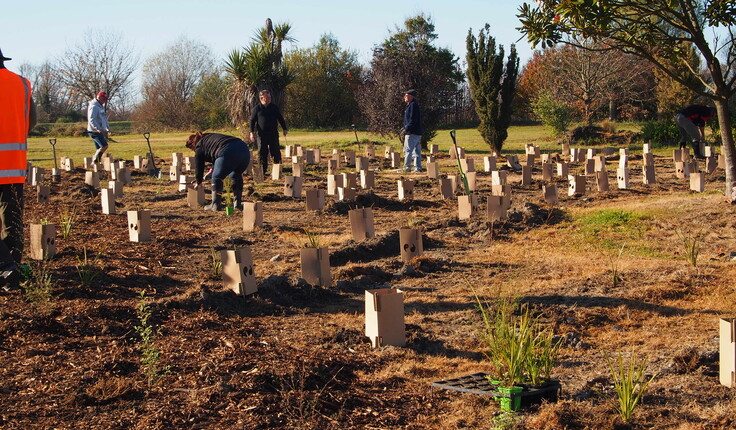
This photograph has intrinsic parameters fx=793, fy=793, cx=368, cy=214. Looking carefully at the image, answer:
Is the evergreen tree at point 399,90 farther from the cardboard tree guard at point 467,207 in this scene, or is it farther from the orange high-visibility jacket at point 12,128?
the orange high-visibility jacket at point 12,128

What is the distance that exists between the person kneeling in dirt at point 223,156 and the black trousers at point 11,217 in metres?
3.91

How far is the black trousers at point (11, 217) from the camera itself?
6.38 m

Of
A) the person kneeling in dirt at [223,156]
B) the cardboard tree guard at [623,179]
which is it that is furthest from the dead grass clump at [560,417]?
the cardboard tree guard at [623,179]

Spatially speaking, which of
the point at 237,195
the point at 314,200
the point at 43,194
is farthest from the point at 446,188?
the point at 43,194

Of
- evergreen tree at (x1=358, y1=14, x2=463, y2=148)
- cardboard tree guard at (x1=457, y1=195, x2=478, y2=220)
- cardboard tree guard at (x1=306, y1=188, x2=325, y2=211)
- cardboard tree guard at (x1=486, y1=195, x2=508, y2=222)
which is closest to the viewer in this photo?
cardboard tree guard at (x1=486, y1=195, x2=508, y2=222)

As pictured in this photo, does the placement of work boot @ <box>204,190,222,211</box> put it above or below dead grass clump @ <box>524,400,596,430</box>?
above

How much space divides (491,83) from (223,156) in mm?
10727

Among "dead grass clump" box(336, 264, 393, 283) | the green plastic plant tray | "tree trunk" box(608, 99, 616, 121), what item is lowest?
the green plastic plant tray

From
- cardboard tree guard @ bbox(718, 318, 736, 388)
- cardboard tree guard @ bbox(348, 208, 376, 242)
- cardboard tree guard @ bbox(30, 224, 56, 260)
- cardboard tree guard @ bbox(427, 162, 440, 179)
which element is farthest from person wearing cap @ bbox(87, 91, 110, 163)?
cardboard tree guard @ bbox(718, 318, 736, 388)

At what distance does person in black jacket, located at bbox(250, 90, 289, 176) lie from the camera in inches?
567

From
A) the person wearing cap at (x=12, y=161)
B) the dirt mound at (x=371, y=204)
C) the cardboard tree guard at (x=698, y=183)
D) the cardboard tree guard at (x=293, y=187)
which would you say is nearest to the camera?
the person wearing cap at (x=12, y=161)

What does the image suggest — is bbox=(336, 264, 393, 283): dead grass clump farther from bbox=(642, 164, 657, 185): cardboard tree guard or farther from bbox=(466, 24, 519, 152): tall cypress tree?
bbox=(466, 24, 519, 152): tall cypress tree

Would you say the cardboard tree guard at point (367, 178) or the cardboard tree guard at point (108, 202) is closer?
the cardboard tree guard at point (108, 202)

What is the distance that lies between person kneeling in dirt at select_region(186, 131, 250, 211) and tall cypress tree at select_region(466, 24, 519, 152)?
33.5 feet
